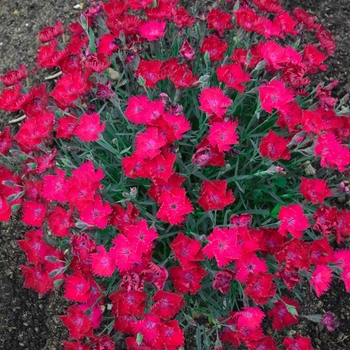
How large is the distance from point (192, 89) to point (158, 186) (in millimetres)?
760

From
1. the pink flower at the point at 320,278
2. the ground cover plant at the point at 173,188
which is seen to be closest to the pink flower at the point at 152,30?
the ground cover plant at the point at 173,188

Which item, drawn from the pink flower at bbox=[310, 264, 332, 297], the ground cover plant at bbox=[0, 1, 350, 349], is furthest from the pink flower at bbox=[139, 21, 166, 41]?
the pink flower at bbox=[310, 264, 332, 297]

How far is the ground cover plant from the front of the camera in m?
1.97

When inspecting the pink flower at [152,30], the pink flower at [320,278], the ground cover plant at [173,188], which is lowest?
the pink flower at [320,278]

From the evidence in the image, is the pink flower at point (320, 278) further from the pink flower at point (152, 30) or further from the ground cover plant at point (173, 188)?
the pink flower at point (152, 30)

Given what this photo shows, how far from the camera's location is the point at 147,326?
1950 mm

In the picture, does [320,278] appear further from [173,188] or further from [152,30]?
[152,30]

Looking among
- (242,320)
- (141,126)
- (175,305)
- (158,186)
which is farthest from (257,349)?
(141,126)

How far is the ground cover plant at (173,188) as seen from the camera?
1975mm

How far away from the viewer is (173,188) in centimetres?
205

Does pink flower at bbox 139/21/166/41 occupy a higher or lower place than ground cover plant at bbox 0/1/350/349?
higher

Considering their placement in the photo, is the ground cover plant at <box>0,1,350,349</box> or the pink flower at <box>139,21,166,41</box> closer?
the ground cover plant at <box>0,1,350,349</box>

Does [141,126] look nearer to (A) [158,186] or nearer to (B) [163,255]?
(A) [158,186]

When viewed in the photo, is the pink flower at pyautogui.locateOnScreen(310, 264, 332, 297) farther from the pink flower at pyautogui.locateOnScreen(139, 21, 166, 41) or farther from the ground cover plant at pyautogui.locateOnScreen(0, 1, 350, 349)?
the pink flower at pyautogui.locateOnScreen(139, 21, 166, 41)
